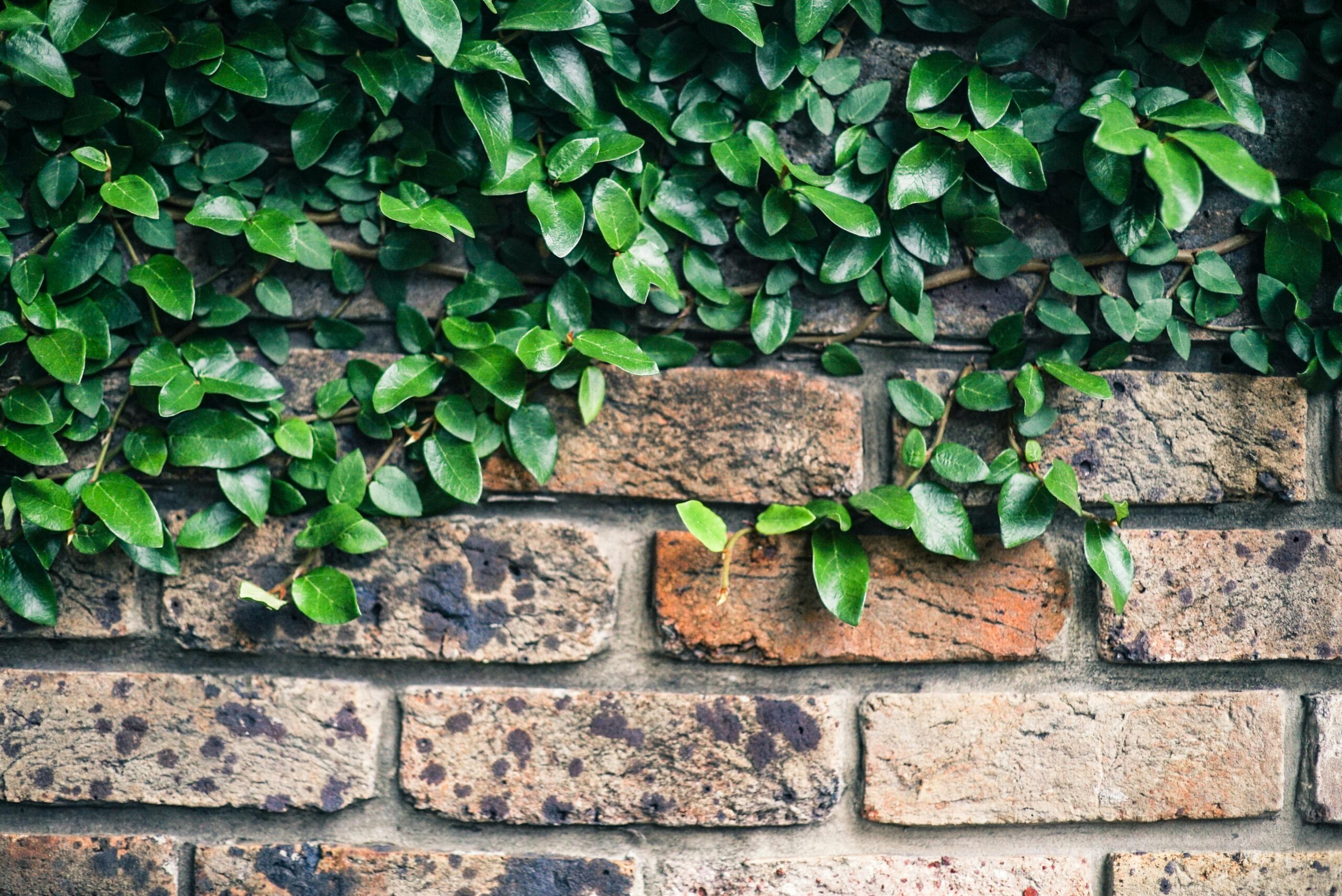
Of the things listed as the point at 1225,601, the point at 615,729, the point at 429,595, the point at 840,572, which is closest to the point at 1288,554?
the point at 1225,601

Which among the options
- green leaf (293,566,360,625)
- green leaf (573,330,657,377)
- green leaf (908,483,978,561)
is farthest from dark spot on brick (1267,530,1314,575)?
green leaf (293,566,360,625)

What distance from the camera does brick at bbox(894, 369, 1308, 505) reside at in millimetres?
566

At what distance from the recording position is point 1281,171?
0.57 metres

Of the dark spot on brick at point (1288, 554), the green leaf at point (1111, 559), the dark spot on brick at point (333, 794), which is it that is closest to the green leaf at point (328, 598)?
the dark spot on brick at point (333, 794)

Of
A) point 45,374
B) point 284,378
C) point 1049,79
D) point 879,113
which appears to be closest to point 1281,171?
point 1049,79

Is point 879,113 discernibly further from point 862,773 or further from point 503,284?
point 862,773

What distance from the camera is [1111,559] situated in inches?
21.6

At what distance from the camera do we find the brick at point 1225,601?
1.86 feet

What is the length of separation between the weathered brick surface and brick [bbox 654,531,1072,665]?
19 centimetres

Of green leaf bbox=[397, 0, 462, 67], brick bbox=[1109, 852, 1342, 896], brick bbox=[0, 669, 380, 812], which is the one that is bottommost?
brick bbox=[1109, 852, 1342, 896]

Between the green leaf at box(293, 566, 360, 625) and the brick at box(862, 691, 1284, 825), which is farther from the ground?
the green leaf at box(293, 566, 360, 625)

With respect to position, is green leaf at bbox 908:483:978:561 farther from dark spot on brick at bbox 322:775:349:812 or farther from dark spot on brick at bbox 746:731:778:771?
dark spot on brick at bbox 322:775:349:812

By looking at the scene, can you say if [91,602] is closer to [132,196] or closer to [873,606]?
[132,196]

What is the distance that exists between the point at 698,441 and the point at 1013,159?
27 centimetres
